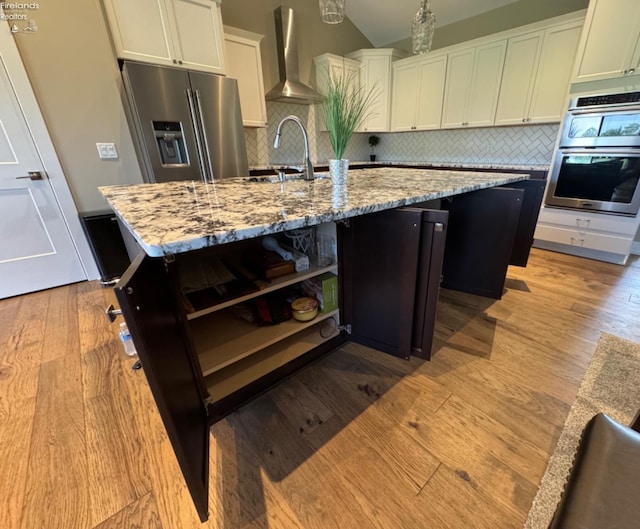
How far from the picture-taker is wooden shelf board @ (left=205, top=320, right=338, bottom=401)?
127 cm

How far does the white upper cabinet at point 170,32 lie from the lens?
2.14 metres

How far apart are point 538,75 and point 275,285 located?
144 inches

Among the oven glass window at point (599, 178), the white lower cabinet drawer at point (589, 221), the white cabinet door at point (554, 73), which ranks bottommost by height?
the white lower cabinet drawer at point (589, 221)

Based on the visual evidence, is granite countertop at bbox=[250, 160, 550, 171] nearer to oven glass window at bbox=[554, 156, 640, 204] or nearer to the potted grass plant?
oven glass window at bbox=[554, 156, 640, 204]

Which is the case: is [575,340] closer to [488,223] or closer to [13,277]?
[488,223]

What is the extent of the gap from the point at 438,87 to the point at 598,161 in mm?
2040

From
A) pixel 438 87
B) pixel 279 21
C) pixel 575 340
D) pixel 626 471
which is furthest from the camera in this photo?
pixel 438 87

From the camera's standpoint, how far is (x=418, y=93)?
3.87 metres

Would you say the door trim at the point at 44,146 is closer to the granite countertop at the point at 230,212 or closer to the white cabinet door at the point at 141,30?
the white cabinet door at the point at 141,30

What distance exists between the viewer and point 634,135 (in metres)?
2.33

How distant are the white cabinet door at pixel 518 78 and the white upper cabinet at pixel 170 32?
3.04 meters

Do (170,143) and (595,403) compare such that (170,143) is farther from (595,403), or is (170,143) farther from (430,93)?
(430,93)

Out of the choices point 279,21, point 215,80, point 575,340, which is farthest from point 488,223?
point 279,21

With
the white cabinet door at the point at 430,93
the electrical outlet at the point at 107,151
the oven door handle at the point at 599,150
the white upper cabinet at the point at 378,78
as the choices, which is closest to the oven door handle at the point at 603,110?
the oven door handle at the point at 599,150
